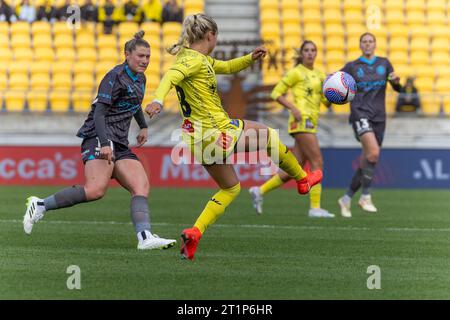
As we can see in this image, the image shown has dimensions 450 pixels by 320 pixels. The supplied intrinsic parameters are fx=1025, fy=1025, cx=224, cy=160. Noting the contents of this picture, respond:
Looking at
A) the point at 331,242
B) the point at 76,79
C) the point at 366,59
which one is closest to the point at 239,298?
the point at 331,242

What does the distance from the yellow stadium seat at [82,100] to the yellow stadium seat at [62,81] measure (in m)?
0.78

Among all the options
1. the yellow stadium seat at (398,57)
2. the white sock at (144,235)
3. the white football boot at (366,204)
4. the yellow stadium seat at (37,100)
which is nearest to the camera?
the white sock at (144,235)

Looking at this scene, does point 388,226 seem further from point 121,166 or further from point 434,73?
point 434,73

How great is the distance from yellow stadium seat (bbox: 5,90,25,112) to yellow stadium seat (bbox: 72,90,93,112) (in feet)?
3.68

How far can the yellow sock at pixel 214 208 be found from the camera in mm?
8320

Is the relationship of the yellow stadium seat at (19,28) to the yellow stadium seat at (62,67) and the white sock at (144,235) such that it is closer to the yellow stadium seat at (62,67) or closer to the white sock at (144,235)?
the yellow stadium seat at (62,67)

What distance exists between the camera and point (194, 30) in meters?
8.24

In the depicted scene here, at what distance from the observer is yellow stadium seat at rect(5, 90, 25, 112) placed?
2194 centimetres

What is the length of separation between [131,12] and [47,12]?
1.97 m

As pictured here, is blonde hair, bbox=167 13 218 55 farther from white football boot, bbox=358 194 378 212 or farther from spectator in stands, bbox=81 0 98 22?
spectator in stands, bbox=81 0 98 22

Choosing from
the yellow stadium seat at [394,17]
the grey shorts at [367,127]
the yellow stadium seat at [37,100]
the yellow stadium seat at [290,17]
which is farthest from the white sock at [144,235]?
the yellow stadium seat at [394,17]

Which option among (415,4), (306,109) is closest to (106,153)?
(306,109)

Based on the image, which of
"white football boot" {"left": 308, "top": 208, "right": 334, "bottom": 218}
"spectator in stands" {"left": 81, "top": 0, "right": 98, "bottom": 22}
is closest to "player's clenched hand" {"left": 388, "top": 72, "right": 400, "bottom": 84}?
"white football boot" {"left": 308, "top": 208, "right": 334, "bottom": 218}

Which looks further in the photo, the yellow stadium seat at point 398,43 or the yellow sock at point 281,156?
the yellow stadium seat at point 398,43
